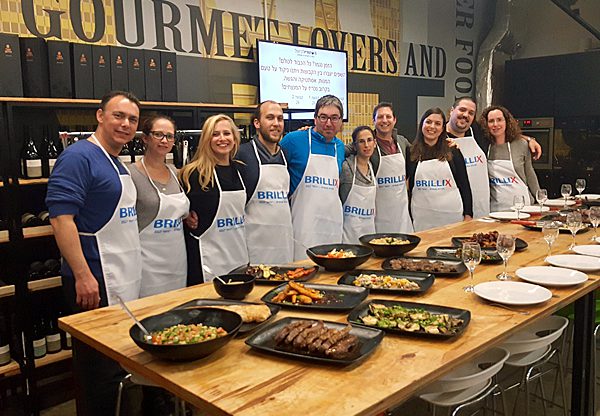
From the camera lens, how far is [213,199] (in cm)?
313

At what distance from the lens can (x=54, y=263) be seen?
133 inches

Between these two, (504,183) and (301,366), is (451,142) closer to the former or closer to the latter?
(504,183)

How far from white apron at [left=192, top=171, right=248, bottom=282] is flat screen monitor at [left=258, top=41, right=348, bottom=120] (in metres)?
1.97

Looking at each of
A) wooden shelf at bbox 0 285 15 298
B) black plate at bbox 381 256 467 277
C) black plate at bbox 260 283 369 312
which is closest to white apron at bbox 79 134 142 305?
wooden shelf at bbox 0 285 15 298

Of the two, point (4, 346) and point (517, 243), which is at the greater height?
point (517, 243)

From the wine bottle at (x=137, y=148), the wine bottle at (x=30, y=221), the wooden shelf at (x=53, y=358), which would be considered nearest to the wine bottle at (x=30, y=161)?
the wine bottle at (x=30, y=221)

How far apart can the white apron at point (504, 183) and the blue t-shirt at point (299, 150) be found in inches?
63.4

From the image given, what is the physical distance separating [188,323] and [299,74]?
153 inches

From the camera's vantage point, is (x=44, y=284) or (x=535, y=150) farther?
(x=535, y=150)

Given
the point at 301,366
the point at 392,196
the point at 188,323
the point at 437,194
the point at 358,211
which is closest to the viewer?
the point at 301,366

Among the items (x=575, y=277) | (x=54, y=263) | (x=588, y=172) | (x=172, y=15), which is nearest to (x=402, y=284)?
(x=575, y=277)

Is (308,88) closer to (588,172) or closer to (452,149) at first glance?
(452,149)

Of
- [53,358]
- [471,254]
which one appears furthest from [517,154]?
[53,358]

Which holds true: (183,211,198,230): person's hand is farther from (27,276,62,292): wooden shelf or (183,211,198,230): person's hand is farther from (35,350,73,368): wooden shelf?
(35,350,73,368): wooden shelf
